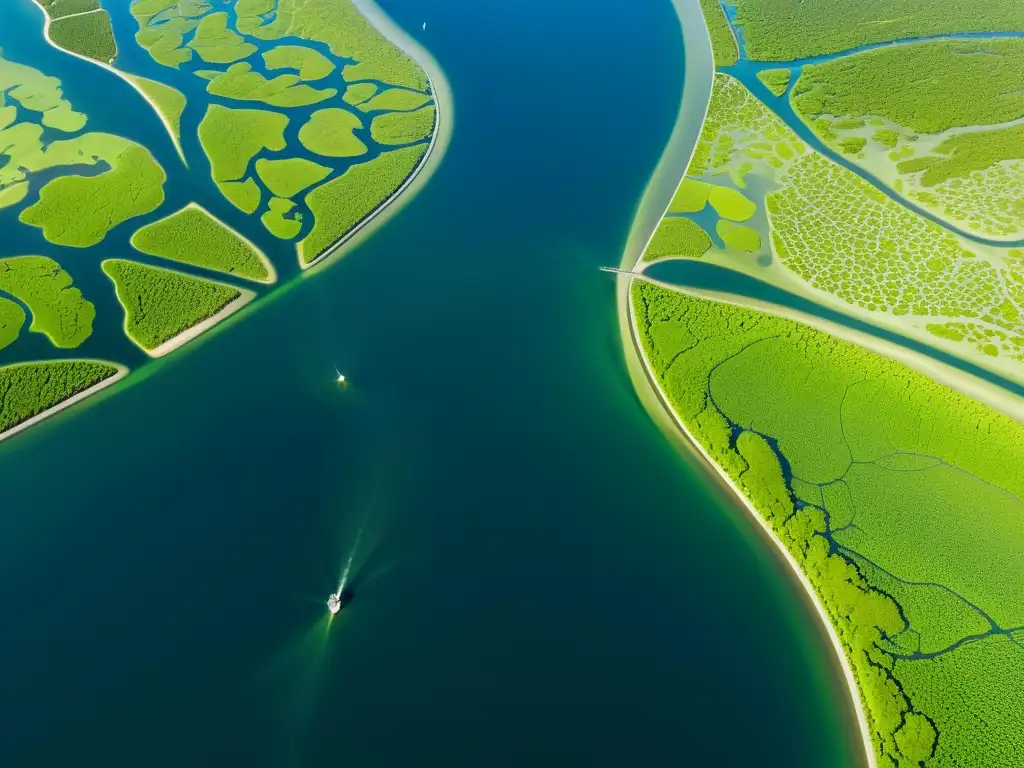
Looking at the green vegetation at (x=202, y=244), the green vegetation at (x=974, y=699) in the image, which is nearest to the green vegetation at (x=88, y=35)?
the green vegetation at (x=202, y=244)

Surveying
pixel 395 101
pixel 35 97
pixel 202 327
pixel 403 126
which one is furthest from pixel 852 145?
pixel 35 97

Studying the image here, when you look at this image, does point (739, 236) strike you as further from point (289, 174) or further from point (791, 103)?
point (289, 174)

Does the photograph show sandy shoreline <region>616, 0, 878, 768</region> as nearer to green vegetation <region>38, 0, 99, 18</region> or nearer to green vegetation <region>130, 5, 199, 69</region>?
green vegetation <region>130, 5, 199, 69</region>

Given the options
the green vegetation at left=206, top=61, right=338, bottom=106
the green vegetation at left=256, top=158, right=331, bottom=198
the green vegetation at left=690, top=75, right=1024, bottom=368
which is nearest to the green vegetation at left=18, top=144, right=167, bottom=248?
the green vegetation at left=256, top=158, right=331, bottom=198

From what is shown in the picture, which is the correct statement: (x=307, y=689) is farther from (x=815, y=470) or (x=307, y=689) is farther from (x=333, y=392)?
(x=815, y=470)

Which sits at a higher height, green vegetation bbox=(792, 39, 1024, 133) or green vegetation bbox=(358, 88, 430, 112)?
green vegetation bbox=(792, 39, 1024, 133)

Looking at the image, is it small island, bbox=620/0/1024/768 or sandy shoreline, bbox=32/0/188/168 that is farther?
sandy shoreline, bbox=32/0/188/168

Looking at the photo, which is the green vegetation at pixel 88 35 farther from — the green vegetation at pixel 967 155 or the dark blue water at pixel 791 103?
the green vegetation at pixel 967 155

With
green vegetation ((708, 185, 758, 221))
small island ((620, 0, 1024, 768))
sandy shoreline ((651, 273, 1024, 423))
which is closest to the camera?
small island ((620, 0, 1024, 768))
